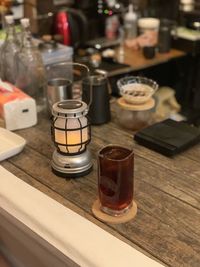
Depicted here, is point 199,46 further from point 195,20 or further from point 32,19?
point 32,19

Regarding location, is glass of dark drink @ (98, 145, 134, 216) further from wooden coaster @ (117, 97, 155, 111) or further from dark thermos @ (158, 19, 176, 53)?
dark thermos @ (158, 19, 176, 53)

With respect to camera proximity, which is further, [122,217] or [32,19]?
[32,19]

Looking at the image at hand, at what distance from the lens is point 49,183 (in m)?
1.25

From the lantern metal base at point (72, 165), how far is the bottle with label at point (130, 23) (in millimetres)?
1836

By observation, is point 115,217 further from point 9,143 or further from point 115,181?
point 9,143

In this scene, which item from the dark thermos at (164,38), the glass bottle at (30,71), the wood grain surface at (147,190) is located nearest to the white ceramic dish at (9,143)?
the wood grain surface at (147,190)

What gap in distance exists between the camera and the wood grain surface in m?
1.01

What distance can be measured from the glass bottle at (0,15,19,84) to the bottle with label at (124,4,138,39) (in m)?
1.28

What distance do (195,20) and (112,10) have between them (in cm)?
55

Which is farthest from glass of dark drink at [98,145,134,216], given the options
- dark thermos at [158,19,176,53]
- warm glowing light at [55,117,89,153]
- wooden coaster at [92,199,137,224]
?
dark thermos at [158,19,176,53]

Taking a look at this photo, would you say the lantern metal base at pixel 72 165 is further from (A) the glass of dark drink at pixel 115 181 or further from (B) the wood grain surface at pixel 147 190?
(A) the glass of dark drink at pixel 115 181

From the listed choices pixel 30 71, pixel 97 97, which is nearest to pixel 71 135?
pixel 97 97

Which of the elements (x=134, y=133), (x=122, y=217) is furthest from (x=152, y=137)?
(x=122, y=217)

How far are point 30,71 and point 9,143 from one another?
0.43 m
